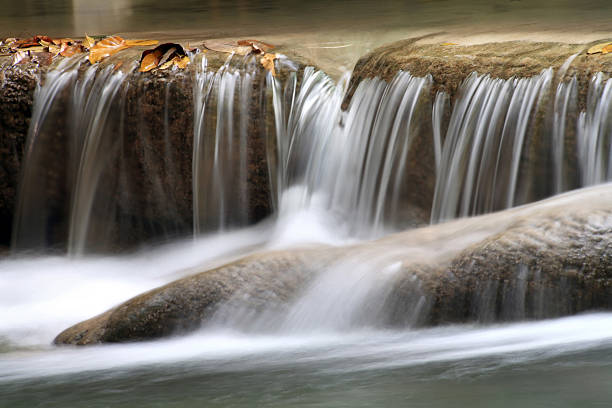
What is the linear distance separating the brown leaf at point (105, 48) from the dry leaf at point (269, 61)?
119cm

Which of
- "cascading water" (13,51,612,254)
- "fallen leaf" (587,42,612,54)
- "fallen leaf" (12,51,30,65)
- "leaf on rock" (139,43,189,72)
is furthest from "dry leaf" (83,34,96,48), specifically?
"fallen leaf" (587,42,612,54)

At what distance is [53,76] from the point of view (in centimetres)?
609

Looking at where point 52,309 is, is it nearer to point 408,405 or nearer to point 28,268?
point 28,268

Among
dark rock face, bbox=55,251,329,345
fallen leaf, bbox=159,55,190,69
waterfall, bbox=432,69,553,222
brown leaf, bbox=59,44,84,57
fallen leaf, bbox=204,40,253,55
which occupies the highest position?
fallen leaf, bbox=204,40,253,55

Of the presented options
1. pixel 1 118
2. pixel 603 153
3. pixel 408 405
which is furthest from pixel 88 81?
pixel 408 405

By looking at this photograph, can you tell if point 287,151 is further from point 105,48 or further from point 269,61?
point 105,48

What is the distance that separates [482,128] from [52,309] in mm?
2658

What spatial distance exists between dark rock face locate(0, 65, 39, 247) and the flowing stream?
100mm

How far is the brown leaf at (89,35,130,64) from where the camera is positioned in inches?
241

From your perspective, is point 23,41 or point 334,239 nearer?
point 334,239

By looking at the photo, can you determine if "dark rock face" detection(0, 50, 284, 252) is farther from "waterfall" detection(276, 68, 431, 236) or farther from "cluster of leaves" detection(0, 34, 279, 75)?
"waterfall" detection(276, 68, 431, 236)

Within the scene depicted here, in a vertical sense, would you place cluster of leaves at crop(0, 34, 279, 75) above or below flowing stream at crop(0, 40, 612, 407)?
above

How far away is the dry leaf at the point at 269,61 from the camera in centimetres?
575

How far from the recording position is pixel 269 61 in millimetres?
5793
